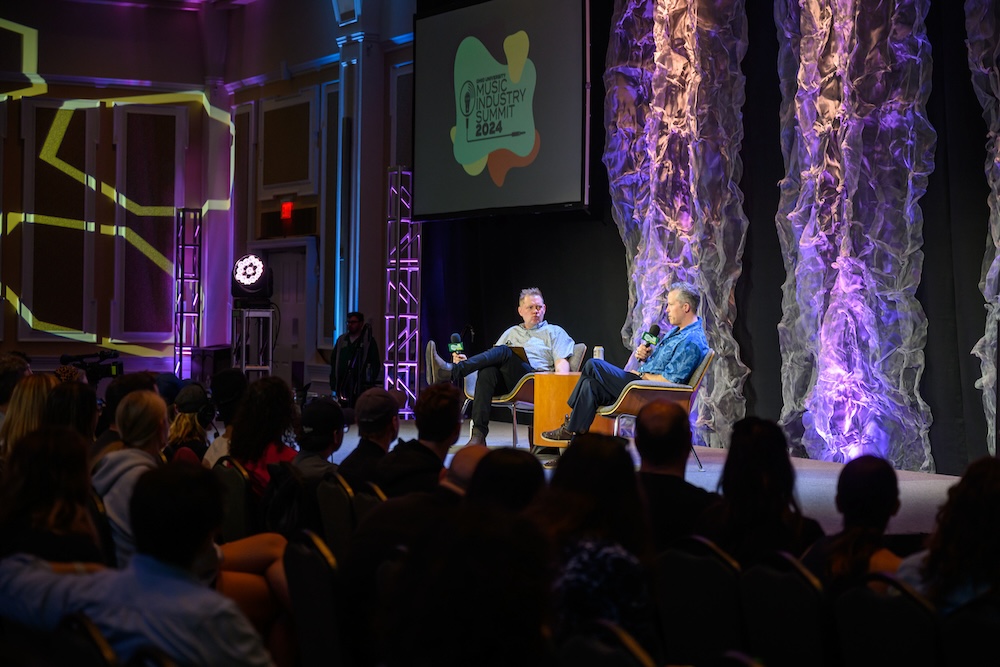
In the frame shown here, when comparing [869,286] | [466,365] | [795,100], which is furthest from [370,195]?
[869,286]

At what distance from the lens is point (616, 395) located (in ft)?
19.8

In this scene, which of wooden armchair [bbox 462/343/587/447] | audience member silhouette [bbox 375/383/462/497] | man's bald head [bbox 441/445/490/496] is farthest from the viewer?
wooden armchair [bbox 462/343/587/447]

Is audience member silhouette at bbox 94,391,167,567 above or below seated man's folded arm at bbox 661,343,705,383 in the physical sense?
below

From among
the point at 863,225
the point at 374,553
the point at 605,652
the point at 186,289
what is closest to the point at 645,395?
the point at 863,225

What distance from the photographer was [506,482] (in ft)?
5.95

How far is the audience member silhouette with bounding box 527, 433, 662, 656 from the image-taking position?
151cm

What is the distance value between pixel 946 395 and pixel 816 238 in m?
1.22

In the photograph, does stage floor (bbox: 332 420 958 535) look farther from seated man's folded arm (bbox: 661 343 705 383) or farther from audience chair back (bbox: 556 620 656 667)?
audience chair back (bbox: 556 620 656 667)

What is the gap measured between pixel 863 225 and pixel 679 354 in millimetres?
1368

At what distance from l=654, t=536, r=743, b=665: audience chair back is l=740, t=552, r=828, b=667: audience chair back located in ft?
0.12

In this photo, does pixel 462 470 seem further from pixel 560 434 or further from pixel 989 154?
pixel 989 154

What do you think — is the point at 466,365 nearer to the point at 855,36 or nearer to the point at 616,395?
the point at 616,395

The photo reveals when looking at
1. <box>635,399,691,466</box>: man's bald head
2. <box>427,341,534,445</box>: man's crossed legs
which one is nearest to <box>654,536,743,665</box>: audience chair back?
<box>635,399,691,466</box>: man's bald head

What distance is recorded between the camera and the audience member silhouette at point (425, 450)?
8.71 ft
